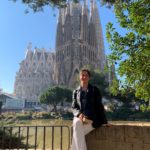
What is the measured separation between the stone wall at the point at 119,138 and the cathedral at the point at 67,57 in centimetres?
8586

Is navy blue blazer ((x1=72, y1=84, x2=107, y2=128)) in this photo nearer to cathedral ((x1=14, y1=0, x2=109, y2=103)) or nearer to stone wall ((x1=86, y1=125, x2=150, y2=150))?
stone wall ((x1=86, y1=125, x2=150, y2=150))

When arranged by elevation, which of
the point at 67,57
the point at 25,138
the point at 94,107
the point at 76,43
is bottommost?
the point at 25,138

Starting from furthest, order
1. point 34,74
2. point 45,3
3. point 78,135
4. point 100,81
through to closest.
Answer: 1. point 34,74
2. point 100,81
3. point 45,3
4. point 78,135

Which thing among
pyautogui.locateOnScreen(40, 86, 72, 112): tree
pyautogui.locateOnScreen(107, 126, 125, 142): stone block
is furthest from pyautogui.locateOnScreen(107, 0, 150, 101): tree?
pyautogui.locateOnScreen(40, 86, 72, 112): tree

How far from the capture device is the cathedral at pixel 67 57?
95500mm

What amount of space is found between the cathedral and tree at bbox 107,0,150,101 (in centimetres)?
8475

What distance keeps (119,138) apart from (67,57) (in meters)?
91.3

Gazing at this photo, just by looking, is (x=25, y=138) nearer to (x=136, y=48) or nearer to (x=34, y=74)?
(x=136, y=48)

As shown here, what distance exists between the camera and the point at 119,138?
4988 millimetres

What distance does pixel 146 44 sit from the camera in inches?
229

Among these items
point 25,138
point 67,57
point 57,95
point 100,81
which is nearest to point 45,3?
point 25,138

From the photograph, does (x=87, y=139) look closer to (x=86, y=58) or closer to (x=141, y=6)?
(x=141, y=6)

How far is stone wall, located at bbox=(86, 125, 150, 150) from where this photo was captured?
4762 millimetres

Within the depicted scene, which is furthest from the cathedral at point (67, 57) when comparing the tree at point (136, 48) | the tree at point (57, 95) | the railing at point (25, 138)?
the tree at point (136, 48)
